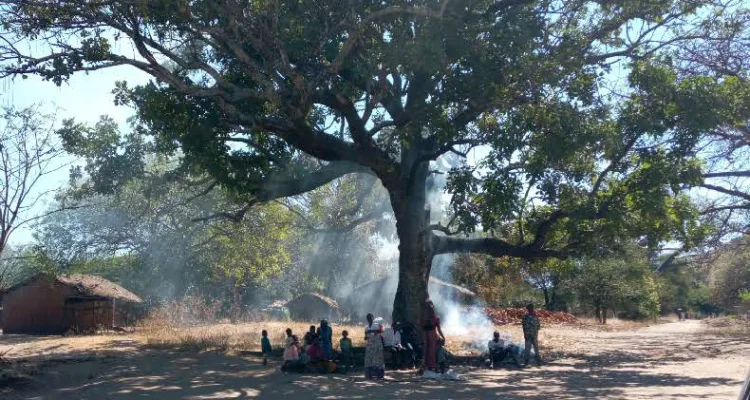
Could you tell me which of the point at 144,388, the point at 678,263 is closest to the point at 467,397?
the point at 144,388

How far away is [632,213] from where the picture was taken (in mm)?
17500

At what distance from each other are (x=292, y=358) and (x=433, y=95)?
6.61 meters

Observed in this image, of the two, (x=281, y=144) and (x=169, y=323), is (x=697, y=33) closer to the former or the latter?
(x=281, y=144)

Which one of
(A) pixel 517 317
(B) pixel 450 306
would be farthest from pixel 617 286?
(B) pixel 450 306

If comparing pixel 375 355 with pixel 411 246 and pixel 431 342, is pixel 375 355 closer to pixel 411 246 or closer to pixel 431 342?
pixel 431 342

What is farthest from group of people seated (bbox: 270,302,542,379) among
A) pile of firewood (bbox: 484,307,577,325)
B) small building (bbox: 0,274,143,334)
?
pile of firewood (bbox: 484,307,577,325)

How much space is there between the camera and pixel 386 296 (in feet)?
119

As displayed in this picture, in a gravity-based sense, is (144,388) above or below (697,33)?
below

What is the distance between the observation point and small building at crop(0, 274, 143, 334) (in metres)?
27.5

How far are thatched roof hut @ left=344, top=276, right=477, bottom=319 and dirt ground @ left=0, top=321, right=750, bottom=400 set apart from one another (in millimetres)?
15030

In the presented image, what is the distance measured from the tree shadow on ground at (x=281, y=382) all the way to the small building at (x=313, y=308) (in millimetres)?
20479

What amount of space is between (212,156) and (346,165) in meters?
4.16

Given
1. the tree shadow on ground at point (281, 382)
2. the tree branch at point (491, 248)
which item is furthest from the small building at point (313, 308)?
the tree shadow on ground at point (281, 382)

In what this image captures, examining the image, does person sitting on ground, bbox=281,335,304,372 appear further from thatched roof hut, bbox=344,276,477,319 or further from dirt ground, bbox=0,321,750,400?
thatched roof hut, bbox=344,276,477,319
